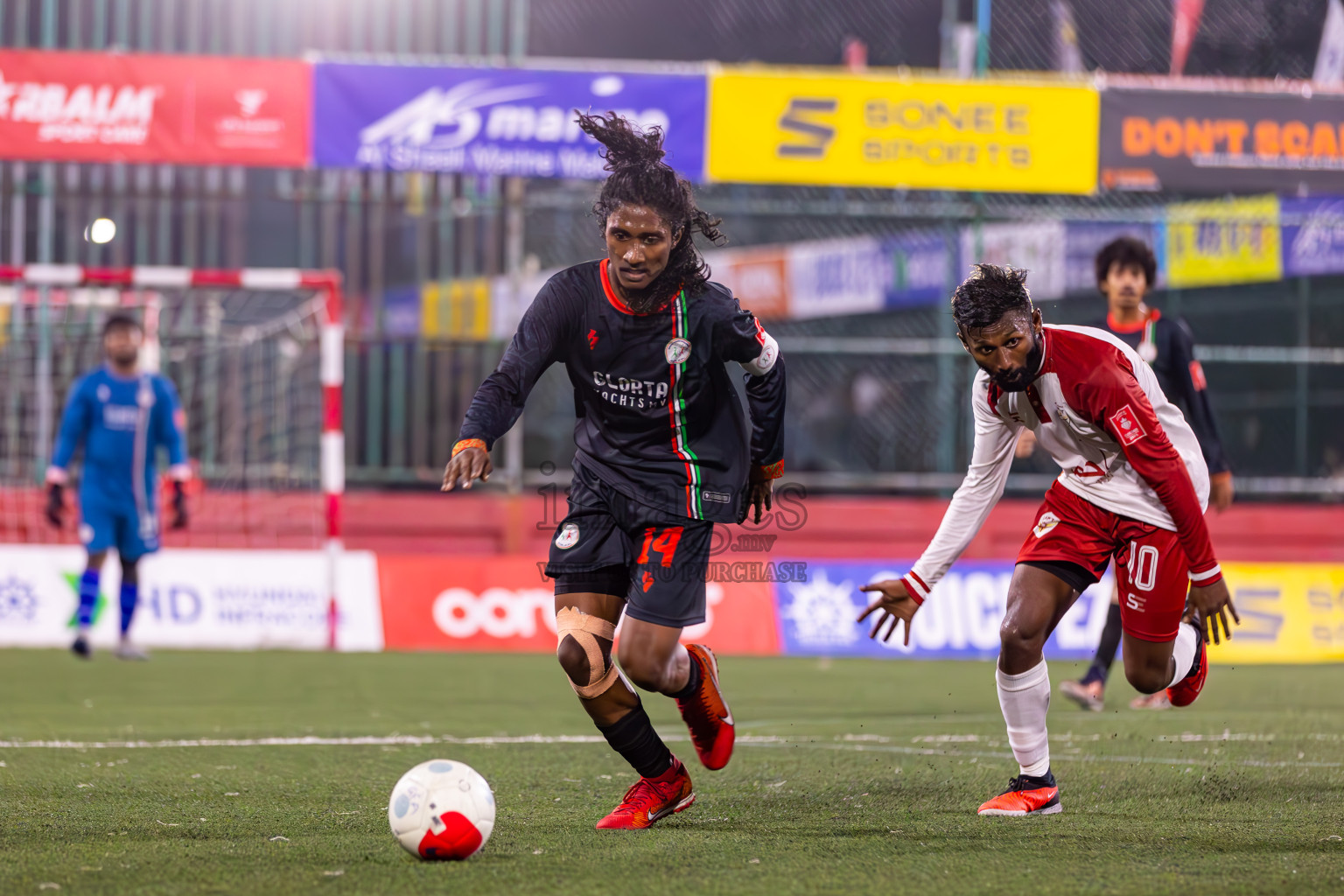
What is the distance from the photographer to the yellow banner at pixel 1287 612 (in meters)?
12.1

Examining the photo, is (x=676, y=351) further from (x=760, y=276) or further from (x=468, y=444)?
(x=760, y=276)

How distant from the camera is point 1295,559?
15.2 meters

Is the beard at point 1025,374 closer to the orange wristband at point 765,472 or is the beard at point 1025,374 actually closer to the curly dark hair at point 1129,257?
the orange wristband at point 765,472

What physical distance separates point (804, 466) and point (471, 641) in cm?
607

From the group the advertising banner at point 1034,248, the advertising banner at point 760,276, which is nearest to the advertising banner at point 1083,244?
the advertising banner at point 1034,248

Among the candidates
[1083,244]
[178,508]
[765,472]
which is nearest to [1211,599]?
[765,472]

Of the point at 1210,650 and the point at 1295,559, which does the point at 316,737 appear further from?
the point at 1295,559

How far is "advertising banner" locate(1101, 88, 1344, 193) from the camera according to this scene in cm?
1362

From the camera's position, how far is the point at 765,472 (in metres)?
5.17

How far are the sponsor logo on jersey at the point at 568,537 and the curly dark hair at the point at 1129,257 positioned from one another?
12.8 ft

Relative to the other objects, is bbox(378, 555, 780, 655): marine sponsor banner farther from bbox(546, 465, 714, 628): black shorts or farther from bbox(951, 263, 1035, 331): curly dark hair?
bbox(951, 263, 1035, 331): curly dark hair

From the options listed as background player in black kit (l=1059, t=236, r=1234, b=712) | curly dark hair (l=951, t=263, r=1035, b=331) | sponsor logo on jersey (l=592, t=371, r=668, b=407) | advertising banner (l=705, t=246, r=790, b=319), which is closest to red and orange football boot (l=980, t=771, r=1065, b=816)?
curly dark hair (l=951, t=263, r=1035, b=331)

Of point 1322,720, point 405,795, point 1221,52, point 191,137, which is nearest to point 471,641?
point 191,137

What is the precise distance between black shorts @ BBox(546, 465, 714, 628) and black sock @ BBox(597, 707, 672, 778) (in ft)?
1.13
